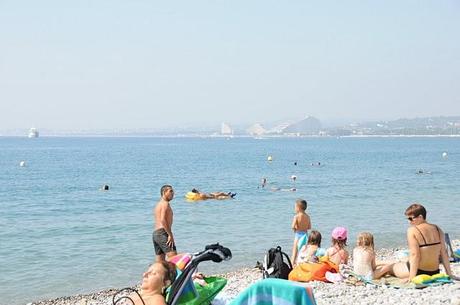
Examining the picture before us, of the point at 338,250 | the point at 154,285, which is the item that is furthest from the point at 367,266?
the point at 154,285

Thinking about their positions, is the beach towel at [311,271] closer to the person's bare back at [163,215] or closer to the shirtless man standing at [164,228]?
the shirtless man standing at [164,228]

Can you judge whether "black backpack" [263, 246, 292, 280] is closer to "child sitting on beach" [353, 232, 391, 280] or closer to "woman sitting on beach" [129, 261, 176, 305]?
"child sitting on beach" [353, 232, 391, 280]

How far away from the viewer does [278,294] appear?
199 inches

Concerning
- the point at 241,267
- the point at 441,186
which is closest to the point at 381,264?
the point at 241,267

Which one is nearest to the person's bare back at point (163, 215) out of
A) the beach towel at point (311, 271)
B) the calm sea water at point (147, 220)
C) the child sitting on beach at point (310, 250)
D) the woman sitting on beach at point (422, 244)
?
the beach towel at point (311, 271)

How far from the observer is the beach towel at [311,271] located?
9.78 m

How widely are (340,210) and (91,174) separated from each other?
122 feet

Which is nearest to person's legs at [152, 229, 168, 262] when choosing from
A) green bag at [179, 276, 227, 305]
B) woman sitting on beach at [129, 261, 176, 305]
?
green bag at [179, 276, 227, 305]

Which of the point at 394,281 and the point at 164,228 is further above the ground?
the point at 164,228

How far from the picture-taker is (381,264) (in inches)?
390

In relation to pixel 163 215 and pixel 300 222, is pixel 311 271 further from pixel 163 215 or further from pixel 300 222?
pixel 163 215

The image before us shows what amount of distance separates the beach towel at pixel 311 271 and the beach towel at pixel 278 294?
15.5ft

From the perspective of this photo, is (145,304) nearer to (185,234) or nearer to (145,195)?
(185,234)

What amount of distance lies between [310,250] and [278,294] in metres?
5.56
